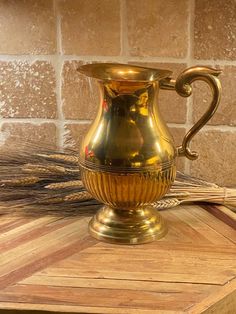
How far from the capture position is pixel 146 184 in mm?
756

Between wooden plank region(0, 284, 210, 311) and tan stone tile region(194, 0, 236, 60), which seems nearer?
wooden plank region(0, 284, 210, 311)

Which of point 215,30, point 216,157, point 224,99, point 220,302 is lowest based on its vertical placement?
point 220,302

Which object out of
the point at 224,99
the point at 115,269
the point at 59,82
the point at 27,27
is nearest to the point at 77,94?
the point at 59,82

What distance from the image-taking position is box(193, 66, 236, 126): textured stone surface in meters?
0.96

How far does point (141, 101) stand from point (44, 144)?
0.33 meters

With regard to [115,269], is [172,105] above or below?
above

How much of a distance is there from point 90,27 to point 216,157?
0.32m

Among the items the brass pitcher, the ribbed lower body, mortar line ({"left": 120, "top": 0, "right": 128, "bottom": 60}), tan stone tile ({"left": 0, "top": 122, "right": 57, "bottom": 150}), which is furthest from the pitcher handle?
tan stone tile ({"left": 0, "top": 122, "right": 57, "bottom": 150})

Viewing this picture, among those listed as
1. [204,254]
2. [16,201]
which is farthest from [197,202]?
[16,201]

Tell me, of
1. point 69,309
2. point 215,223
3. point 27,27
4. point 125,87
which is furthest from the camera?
point 27,27

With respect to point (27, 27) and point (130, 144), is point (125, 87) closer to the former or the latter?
point (130, 144)

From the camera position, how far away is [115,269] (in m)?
0.71

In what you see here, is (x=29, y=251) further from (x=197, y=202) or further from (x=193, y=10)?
(x=193, y=10)

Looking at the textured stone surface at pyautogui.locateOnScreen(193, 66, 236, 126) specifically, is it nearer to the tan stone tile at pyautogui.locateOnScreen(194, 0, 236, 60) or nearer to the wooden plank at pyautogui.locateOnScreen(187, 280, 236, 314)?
the tan stone tile at pyautogui.locateOnScreen(194, 0, 236, 60)
